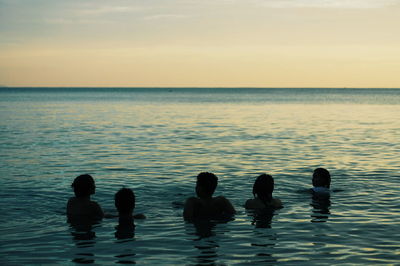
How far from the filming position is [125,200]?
1004 cm

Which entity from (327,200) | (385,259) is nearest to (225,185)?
(327,200)

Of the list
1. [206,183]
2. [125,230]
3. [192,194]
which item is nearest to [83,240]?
[125,230]

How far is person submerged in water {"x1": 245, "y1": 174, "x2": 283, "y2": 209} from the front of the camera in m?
11.1

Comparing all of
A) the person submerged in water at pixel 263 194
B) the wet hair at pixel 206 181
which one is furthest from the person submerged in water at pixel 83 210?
the person submerged in water at pixel 263 194

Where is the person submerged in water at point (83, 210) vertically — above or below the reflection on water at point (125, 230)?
above

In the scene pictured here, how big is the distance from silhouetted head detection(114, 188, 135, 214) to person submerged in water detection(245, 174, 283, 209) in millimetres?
3027

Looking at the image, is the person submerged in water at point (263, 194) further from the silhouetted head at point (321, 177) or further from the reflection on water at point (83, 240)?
the reflection on water at point (83, 240)

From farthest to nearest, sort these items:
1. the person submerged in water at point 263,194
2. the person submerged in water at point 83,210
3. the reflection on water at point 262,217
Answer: the person submerged in water at point 263,194, the person submerged in water at point 83,210, the reflection on water at point 262,217

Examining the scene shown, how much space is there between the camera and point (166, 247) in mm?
8820

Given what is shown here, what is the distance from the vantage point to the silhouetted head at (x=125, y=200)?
9.87 metres

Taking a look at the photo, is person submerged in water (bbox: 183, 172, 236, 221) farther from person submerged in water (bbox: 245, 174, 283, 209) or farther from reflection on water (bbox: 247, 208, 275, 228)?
person submerged in water (bbox: 245, 174, 283, 209)

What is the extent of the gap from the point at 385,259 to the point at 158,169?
1156 cm

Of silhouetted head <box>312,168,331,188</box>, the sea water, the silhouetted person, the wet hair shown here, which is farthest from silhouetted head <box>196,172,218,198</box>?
silhouetted head <box>312,168,331,188</box>

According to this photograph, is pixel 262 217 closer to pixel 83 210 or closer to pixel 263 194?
pixel 263 194
